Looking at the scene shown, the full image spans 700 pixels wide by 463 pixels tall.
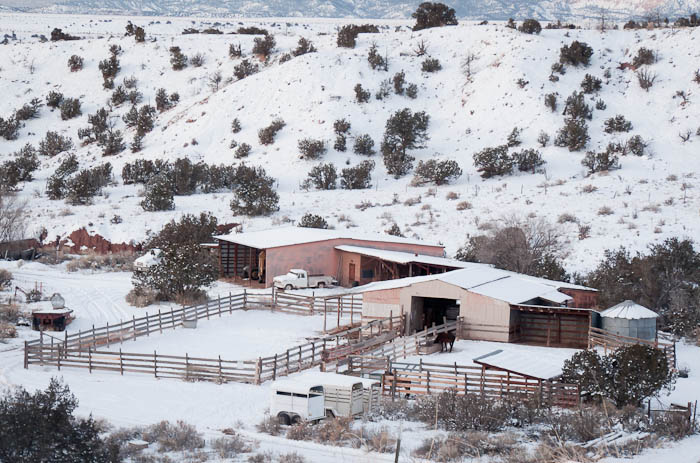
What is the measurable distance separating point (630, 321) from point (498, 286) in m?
5.79

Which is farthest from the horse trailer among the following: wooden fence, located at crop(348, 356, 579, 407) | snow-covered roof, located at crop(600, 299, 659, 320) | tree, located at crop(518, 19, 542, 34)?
tree, located at crop(518, 19, 542, 34)

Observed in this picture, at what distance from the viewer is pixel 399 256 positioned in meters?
41.3

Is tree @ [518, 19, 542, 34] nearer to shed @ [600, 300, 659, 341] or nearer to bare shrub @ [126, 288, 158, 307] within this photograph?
bare shrub @ [126, 288, 158, 307]

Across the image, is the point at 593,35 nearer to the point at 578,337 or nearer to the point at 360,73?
the point at 360,73

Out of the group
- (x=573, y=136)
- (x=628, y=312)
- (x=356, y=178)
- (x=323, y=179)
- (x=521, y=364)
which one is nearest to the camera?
(x=521, y=364)

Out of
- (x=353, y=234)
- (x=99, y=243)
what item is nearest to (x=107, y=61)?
(x=99, y=243)

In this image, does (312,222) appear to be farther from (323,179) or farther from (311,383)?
(311,383)

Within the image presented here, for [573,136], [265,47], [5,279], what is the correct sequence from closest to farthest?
[5,279] → [573,136] → [265,47]

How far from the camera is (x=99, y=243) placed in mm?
52719

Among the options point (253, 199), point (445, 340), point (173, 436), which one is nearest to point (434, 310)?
point (445, 340)

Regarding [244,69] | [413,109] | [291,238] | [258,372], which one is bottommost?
[258,372]

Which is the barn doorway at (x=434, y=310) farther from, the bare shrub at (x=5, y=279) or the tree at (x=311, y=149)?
the tree at (x=311, y=149)

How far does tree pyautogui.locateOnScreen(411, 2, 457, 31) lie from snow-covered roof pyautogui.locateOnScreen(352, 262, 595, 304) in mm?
58159

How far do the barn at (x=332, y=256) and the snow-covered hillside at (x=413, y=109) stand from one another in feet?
25.2
